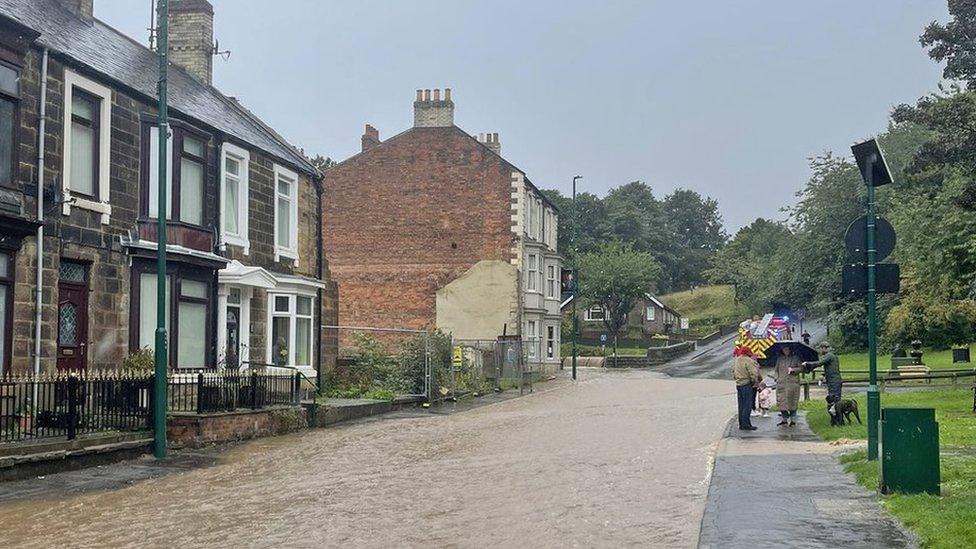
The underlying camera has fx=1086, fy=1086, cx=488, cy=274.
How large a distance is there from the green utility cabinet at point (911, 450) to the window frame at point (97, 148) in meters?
14.7

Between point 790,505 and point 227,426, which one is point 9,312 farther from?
point 790,505

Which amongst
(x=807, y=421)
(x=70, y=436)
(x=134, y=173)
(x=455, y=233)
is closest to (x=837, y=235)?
(x=455, y=233)

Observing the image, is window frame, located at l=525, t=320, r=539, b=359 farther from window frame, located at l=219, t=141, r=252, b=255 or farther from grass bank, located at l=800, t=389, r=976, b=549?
grass bank, located at l=800, t=389, r=976, b=549

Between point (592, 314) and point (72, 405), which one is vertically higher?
point (592, 314)

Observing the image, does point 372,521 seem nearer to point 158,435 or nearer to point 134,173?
point 158,435

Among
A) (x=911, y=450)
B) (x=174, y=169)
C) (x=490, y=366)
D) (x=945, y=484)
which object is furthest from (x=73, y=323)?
(x=490, y=366)

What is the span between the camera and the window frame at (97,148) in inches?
771

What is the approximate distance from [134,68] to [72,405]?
10.3 m

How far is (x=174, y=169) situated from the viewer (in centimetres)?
2323

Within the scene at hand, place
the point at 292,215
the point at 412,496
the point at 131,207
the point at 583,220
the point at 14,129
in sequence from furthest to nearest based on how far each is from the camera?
1. the point at 583,220
2. the point at 292,215
3. the point at 131,207
4. the point at 14,129
5. the point at 412,496

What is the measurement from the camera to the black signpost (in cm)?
1327

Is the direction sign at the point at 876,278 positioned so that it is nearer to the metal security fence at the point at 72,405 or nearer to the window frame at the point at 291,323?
the metal security fence at the point at 72,405

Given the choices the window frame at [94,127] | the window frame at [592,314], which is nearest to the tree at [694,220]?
the window frame at [592,314]

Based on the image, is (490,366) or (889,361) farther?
(889,361)
